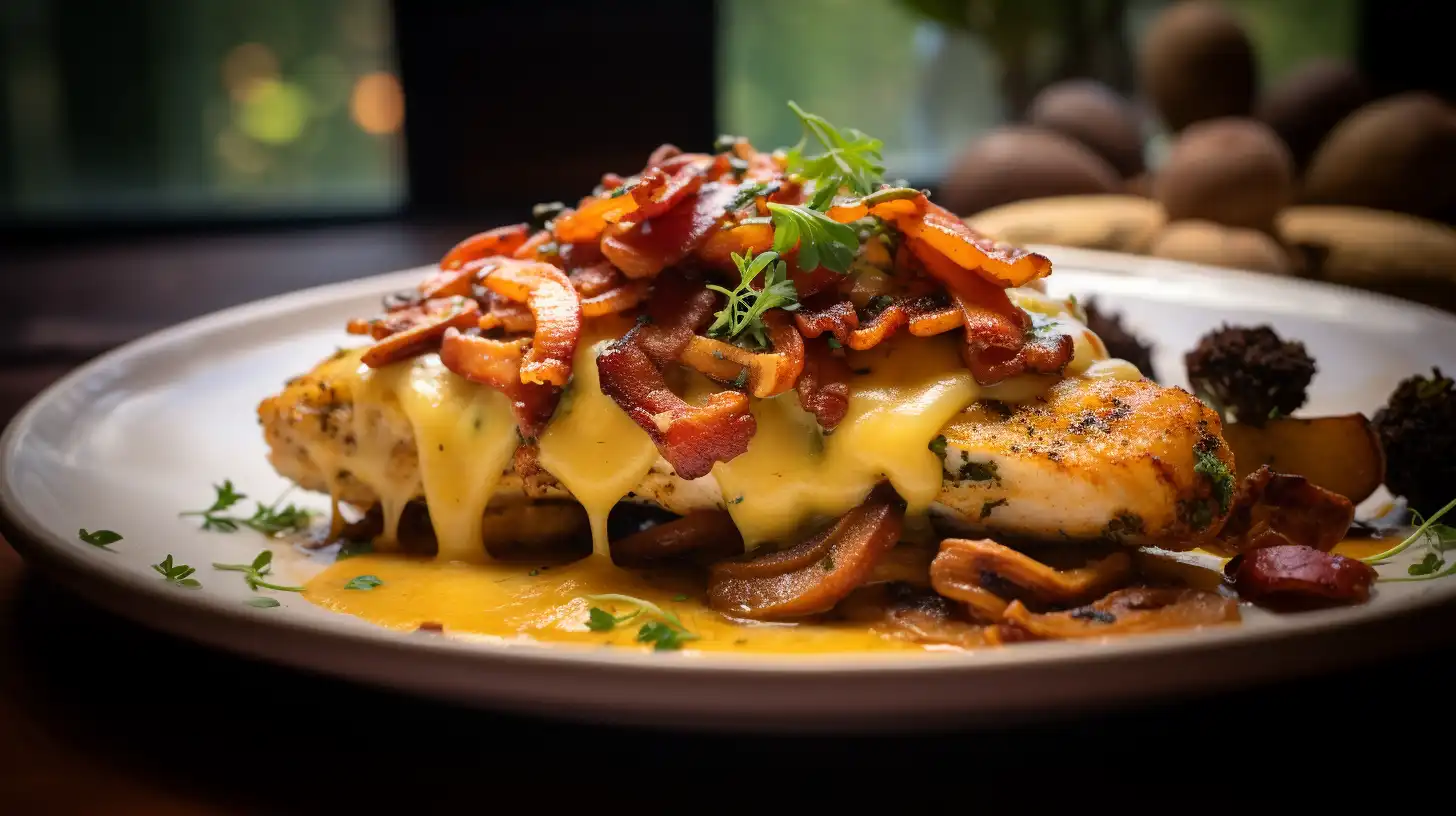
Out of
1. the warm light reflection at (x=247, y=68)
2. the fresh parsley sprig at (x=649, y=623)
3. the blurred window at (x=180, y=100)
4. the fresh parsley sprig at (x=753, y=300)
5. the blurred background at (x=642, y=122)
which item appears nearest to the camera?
the fresh parsley sprig at (x=649, y=623)

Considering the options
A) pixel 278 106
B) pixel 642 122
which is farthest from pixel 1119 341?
pixel 278 106

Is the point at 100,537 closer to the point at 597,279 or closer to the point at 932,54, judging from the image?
the point at 597,279

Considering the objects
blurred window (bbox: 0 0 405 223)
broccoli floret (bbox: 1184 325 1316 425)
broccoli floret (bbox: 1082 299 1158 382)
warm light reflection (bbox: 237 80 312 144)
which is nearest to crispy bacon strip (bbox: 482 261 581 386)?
broccoli floret (bbox: 1082 299 1158 382)

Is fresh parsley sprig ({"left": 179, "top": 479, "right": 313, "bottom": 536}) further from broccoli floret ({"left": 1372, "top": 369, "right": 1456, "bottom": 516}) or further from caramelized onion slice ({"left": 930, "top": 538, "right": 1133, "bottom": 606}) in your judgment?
broccoli floret ({"left": 1372, "top": 369, "right": 1456, "bottom": 516})

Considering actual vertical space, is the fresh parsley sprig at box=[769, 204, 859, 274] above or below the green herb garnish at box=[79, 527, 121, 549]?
above

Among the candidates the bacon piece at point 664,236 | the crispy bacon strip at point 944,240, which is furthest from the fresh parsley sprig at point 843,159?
the bacon piece at point 664,236

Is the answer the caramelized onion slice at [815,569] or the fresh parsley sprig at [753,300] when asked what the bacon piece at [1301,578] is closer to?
the caramelized onion slice at [815,569]
